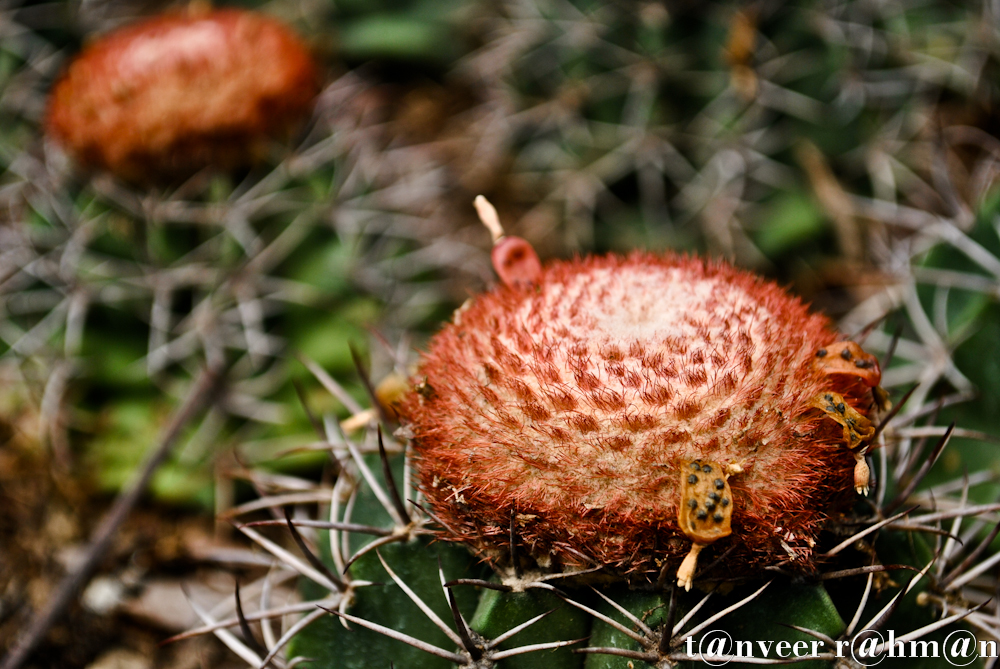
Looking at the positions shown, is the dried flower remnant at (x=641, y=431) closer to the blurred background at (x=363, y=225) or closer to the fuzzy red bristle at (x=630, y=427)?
the fuzzy red bristle at (x=630, y=427)

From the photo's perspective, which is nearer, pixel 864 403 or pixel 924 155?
pixel 864 403

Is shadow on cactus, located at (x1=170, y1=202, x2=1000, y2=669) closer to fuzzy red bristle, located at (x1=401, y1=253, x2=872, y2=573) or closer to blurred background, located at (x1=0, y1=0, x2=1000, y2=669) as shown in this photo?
fuzzy red bristle, located at (x1=401, y1=253, x2=872, y2=573)

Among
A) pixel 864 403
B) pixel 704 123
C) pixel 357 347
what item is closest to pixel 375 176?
pixel 357 347

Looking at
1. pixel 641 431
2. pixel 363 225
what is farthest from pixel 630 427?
pixel 363 225

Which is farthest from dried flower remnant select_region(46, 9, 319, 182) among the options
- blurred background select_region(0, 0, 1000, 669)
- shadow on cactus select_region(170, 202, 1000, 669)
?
shadow on cactus select_region(170, 202, 1000, 669)

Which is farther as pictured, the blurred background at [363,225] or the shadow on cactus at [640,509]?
the blurred background at [363,225]

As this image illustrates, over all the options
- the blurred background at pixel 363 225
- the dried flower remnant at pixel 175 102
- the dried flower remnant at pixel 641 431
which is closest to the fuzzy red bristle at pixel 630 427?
the dried flower remnant at pixel 641 431

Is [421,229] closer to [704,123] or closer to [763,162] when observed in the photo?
[704,123]
